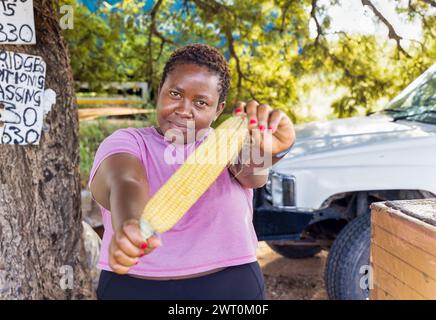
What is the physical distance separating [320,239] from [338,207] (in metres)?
0.33

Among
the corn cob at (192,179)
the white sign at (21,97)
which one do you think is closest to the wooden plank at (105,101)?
the white sign at (21,97)

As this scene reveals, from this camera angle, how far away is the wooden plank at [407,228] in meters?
1.74

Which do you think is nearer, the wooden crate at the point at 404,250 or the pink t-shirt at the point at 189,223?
the pink t-shirt at the point at 189,223

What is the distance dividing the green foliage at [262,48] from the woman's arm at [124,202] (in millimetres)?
3345

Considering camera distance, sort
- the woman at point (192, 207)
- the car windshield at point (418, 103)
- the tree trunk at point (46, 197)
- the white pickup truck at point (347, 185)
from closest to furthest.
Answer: the woman at point (192, 207), the tree trunk at point (46, 197), the white pickup truck at point (347, 185), the car windshield at point (418, 103)

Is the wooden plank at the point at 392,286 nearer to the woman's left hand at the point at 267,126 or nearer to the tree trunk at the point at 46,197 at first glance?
the woman's left hand at the point at 267,126

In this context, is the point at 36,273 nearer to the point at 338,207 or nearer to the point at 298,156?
the point at 298,156

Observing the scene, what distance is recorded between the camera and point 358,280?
3514 mm

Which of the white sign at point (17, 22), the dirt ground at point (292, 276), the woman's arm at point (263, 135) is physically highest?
the white sign at point (17, 22)

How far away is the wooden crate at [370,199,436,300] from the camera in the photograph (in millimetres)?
1773

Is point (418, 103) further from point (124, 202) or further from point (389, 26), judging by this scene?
point (124, 202)

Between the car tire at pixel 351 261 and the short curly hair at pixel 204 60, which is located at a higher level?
the short curly hair at pixel 204 60

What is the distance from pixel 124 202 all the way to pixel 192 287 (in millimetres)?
406
